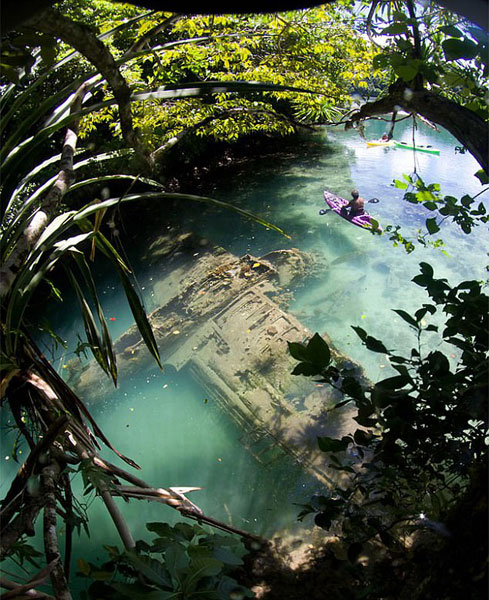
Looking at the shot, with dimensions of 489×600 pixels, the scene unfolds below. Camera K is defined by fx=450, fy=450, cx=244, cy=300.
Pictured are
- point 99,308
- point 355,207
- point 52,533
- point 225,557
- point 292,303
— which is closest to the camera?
point 52,533

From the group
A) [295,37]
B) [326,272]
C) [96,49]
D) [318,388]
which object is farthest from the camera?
[326,272]

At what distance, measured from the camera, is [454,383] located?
3.67 feet

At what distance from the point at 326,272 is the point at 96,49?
12.2 feet

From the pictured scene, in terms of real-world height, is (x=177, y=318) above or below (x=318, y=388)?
above

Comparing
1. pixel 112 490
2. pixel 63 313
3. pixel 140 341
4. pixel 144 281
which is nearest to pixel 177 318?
pixel 140 341

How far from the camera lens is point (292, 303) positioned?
14.3ft

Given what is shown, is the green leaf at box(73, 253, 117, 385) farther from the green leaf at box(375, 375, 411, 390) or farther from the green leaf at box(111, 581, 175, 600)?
the green leaf at box(375, 375, 411, 390)

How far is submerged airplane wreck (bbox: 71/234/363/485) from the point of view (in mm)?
2969

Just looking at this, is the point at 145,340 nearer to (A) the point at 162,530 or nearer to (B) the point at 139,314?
(B) the point at 139,314

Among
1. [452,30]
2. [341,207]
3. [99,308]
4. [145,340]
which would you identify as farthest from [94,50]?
[341,207]

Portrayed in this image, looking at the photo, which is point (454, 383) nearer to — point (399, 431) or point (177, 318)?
point (399, 431)

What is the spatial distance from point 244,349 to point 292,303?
89 cm

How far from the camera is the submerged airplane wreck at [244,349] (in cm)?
297

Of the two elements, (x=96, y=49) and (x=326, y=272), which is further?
(x=326, y=272)
